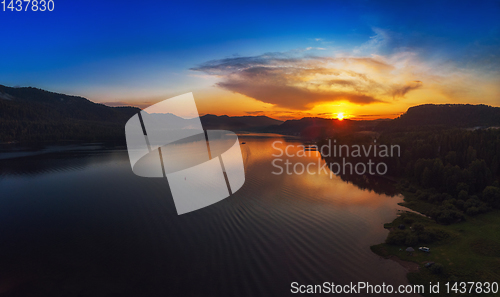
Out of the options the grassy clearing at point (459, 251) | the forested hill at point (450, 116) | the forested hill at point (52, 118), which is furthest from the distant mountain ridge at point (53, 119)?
the forested hill at point (450, 116)

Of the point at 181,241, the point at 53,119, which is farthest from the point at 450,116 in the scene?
the point at 53,119

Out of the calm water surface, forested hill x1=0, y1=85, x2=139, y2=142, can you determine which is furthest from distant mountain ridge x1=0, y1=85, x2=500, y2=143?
the calm water surface

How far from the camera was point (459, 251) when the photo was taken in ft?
34.0

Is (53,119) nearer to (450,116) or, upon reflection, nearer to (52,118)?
(52,118)

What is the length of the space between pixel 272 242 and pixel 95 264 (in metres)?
7.33

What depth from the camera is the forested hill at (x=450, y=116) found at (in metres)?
79.1

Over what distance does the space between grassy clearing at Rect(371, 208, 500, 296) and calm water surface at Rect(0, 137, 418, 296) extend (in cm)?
90

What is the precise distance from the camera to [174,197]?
17.9 m

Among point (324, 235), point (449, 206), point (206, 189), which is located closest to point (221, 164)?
point (206, 189)

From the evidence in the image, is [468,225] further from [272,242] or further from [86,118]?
[86,118]

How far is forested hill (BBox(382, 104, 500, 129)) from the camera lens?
259ft

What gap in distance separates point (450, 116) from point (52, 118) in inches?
6246

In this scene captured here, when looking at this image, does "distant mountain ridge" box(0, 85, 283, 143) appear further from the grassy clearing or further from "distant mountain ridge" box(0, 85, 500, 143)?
the grassy clearing

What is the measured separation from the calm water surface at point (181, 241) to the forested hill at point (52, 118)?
2538 inches
